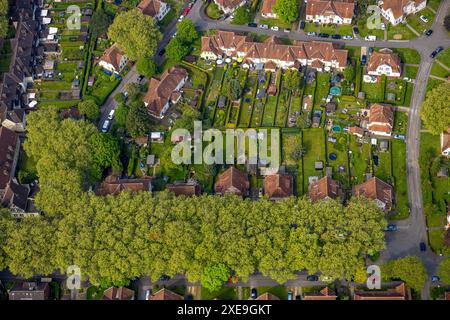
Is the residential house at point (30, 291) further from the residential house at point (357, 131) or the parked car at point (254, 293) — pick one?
the residential house at point (357, 131)

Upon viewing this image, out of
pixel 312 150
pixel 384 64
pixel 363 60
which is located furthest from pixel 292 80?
pixel 384 64

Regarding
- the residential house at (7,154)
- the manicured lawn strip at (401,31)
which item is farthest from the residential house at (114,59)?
the manicured lawn strip at (401,31)

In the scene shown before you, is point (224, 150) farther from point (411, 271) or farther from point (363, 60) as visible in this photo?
point (411, 271)

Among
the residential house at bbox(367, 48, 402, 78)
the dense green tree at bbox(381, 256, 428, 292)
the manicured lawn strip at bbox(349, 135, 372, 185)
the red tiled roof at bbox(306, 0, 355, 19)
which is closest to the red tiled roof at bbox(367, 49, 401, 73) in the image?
the residential house at bbox(367, 48, 402, 78)

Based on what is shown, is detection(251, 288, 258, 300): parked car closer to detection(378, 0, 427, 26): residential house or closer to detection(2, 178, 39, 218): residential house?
detection(2, 178, 39, 218): residential house

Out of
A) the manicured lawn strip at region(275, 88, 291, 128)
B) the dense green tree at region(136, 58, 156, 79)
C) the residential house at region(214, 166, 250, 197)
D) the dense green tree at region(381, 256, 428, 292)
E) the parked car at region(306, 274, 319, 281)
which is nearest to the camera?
the dense green tree at region(381, 256, 428, 292)
